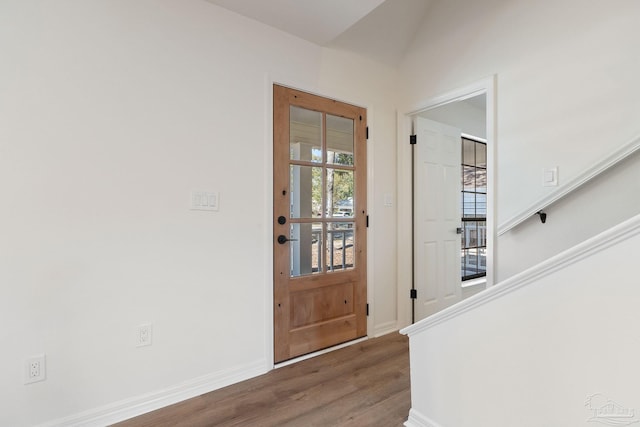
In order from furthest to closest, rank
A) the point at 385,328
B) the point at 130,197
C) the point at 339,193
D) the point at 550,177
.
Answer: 1. the point at 385,328
2. the point at 339,193
3. the point at 550,177
4. the point at 130,197

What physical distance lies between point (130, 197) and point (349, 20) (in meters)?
1.84

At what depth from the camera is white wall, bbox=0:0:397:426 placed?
58.9 inches

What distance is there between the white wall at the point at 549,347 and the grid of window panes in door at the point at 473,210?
294cm

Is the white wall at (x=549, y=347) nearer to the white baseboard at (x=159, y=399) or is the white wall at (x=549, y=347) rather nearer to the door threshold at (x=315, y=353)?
the door threshold at (x=315, y=353)

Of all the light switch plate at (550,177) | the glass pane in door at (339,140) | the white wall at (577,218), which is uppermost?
the glass pane in door at (339,140)

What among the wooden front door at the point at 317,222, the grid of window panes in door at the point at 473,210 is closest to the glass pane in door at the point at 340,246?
the wooden front door at the point at 317,222

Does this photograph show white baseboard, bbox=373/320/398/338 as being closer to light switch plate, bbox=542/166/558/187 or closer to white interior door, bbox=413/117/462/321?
white interior door, bbox=413/117/462/321

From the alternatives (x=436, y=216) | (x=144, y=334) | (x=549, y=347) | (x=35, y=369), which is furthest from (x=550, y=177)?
(x=35, y=369)

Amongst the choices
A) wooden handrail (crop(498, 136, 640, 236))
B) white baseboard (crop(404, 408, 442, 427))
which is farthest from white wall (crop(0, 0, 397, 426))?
wooden handrail (crop(498, 136, 640, 236))

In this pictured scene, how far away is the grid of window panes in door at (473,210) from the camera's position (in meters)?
4.09

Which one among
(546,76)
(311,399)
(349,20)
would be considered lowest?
(311,399)

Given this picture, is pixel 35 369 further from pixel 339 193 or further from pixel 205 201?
pixel 339 193

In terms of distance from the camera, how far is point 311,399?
187 cm

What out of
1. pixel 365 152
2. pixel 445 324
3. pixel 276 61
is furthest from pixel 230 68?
pixel 445 324
